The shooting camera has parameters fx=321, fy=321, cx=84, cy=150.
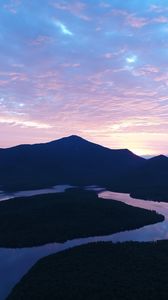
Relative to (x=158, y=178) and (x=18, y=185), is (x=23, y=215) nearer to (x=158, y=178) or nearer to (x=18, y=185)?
(x=18, y=185)

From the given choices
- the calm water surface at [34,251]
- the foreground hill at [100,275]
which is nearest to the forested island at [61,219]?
the calm water surface at [34,251]

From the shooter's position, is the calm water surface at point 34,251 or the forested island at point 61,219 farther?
the forested island at point 61,219

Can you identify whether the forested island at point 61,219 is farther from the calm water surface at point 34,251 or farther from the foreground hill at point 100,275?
the foreground hill at point 100,275

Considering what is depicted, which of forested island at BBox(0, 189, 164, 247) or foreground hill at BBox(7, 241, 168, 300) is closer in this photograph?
foreground hill at BBox(7, 241, 168, 300)

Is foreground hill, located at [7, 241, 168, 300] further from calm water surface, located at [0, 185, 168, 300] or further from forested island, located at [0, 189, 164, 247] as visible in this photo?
forested island, located at [0, 189, 164, 247]

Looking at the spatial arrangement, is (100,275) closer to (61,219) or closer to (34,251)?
(34,251)

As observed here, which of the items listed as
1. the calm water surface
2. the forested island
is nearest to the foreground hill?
the calm water surface

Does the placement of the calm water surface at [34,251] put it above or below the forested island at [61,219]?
below

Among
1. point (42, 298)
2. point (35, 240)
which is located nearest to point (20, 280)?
point (42, 298)

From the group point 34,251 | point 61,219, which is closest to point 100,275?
point 34,251
